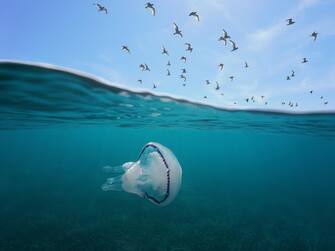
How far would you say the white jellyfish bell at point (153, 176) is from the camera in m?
4.67

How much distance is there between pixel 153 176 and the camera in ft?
17.1

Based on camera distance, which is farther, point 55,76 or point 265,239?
point 265,239

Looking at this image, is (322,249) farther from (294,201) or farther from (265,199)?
(294,201)

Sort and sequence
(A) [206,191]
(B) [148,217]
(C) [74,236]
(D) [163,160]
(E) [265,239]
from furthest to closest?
(A) [206,191]
(B) [148,217]
(E) [265,239]
(C) [74,236]
(D) [163,160]

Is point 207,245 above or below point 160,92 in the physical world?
below

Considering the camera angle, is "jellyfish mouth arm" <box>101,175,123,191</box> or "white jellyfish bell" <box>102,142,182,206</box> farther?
"jellyfish mouth arm" <box>101,175,123,191</box>

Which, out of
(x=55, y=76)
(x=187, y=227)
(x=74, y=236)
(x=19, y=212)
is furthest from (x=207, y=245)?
(x=19, y=212)

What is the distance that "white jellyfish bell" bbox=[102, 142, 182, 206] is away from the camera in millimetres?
4668

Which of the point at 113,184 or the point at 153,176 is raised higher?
the point at 153,176

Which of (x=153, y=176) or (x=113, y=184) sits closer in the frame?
(x=153, y=176)

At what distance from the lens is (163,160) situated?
4.59 metres

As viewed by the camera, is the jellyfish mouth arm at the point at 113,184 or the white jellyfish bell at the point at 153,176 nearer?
the white jellyfish bell at the point at 153,176

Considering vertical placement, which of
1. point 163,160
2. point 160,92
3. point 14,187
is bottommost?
point 14,187

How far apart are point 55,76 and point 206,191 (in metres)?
→ 17.6
